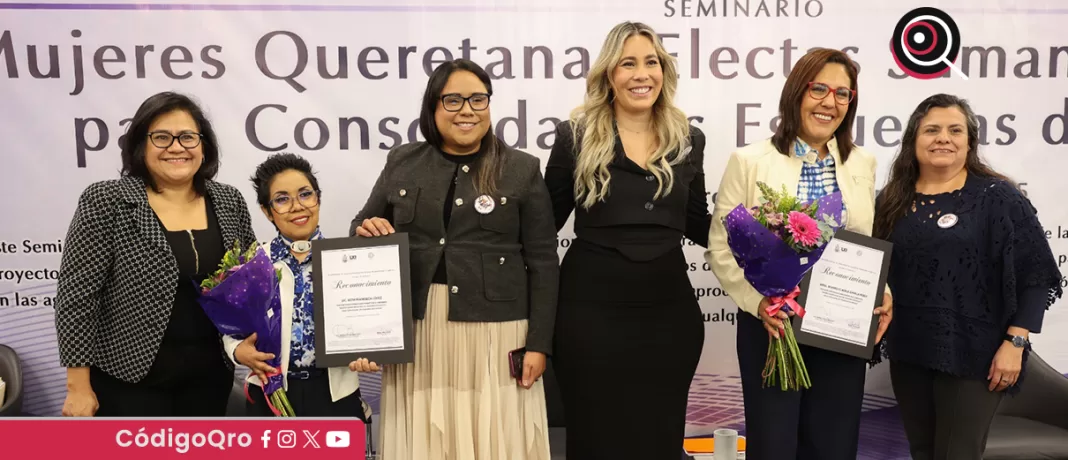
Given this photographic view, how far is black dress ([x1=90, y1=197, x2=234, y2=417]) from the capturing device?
250 cm

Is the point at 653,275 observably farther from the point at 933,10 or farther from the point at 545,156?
the point at 933,10

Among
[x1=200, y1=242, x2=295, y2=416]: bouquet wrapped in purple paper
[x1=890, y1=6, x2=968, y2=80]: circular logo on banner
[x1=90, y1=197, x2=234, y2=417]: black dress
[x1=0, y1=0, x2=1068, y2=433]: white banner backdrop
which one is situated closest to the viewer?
[x1=200, y1=242, x2=295, y2=416]: bouquet wrapped in purple paper

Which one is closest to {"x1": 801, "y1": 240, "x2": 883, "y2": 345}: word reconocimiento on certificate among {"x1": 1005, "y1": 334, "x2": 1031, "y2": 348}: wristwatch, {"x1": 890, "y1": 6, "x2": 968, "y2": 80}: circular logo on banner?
{"x1": 1005, "y1": 334, "x2": 1031, "y2": 348}: wristwatch

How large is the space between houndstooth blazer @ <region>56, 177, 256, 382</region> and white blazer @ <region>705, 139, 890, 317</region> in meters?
1.85

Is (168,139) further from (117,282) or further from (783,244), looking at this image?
(783,244)

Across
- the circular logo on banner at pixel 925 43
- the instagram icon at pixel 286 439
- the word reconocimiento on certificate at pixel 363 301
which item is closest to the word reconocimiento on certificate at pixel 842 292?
the word reconocimiento on certificate at pixel 363 301

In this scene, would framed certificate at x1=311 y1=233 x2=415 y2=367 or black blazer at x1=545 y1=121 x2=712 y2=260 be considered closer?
framed certificate at x1=311 y1=233 x2=415 y2=367

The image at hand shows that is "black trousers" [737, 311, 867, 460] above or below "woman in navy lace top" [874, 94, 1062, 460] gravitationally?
below

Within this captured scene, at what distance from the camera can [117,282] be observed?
8.11 ft

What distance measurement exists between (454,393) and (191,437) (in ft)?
3.67

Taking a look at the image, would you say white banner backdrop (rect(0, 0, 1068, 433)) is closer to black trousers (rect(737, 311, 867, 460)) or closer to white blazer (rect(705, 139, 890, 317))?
white blazer (rect(705, 139, 890, 317))

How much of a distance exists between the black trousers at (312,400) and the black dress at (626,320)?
74cm

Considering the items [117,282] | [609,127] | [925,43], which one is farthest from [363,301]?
[925,43]

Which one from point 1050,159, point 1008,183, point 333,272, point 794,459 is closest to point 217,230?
point 333,272
